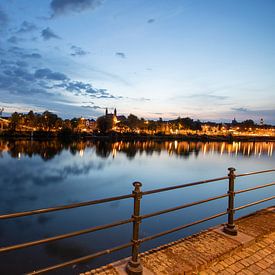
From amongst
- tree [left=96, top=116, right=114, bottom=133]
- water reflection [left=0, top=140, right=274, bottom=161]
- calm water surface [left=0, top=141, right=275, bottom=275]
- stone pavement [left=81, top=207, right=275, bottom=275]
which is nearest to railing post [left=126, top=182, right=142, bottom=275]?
stone pavement [left=81, top=207, right=275, bottom=275]

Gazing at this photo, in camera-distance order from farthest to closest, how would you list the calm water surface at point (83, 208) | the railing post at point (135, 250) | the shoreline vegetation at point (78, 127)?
the shoreline vegetation at point (78, 127) < the calm water surface at point (83, 208) < the railing post at point (135, 250)

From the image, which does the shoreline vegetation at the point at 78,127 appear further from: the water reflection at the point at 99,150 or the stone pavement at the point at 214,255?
the stone pavement at the point at 214,255

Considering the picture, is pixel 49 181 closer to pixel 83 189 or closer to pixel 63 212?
pixel 83 189

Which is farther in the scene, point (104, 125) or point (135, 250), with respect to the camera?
point (104, 125)

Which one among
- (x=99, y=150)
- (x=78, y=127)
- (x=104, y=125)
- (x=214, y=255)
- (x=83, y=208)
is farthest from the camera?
(x=78, y=127)

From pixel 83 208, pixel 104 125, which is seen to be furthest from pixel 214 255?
pixel 104 125

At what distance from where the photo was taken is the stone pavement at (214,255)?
159 inches

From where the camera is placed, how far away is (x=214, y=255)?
4.48 metres

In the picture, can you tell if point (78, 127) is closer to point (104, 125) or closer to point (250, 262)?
point (104, 125)

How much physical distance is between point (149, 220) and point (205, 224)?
3174 mm

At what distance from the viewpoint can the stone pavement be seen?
405 cm

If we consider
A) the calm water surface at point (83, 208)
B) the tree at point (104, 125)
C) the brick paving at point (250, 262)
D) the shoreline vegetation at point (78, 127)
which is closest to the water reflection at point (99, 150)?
the calm water surface at point (83, 208)

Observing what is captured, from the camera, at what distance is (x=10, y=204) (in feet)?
59.9

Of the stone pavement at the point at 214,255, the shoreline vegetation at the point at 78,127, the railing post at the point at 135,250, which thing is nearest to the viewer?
the railing post at the point at 135,250
